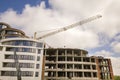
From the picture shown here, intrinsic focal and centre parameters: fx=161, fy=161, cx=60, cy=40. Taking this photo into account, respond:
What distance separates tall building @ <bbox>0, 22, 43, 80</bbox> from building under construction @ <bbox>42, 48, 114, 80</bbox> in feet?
15.5

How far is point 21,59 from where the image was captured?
74.4m

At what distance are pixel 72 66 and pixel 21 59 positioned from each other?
2658cm

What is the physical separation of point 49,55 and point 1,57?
23.6 meters

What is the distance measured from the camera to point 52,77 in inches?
3103

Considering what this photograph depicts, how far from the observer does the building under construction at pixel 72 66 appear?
3201 inches

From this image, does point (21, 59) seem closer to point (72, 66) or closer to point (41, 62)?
point (41, 62)

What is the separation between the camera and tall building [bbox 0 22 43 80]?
72.1 metres

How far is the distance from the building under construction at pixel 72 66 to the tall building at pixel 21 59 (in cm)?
472

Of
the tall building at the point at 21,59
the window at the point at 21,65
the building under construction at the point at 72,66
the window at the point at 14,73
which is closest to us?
the window at the point at 14,73

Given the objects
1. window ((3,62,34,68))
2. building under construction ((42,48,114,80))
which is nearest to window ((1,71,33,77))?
window ((3,62,34,68))

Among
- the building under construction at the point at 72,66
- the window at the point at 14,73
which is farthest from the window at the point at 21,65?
the building under construction at the point at 72,66

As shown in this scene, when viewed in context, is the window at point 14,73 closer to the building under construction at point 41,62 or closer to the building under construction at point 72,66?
the building under construction at point 41,62

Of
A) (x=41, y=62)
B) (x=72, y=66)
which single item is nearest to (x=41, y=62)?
(x=41, y=62)

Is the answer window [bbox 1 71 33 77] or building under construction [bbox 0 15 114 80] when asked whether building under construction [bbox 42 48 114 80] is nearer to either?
building under construction [bbox 0 15 114 80]
